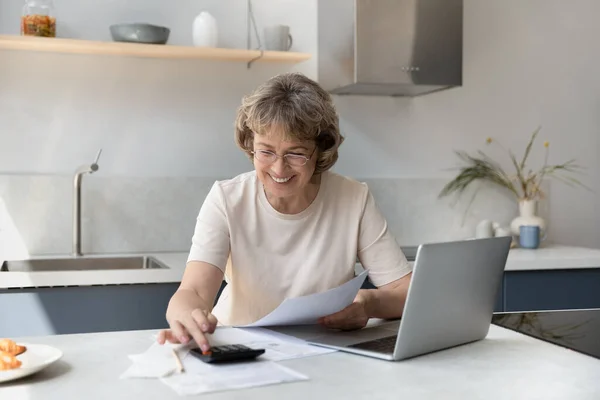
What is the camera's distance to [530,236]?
3566 millimetres

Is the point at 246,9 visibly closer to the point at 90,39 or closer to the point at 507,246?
the point at 90,39

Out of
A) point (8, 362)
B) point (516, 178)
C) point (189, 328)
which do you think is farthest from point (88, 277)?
point (516, 178)

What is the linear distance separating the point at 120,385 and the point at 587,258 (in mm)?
2583

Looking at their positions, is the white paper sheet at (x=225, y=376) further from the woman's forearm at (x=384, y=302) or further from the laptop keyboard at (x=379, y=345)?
the woman's forearm at (x=384, y=302)

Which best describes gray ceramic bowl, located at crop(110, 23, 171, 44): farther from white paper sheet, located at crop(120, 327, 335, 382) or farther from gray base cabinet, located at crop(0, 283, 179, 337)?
white paper sheet, located at crop(120, 327, 335, 382)

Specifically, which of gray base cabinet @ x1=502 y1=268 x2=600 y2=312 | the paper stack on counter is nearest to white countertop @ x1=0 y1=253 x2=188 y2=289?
the paper stack on counter

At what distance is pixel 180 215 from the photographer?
11.1 ft

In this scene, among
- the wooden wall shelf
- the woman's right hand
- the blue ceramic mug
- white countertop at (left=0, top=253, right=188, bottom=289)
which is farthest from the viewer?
the blue ceramic mug

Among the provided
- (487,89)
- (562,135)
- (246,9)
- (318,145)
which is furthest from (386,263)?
(562,135)

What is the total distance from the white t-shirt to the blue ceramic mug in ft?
5.69

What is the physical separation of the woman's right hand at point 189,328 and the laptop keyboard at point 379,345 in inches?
11.5

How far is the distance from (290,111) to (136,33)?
4.89 feet

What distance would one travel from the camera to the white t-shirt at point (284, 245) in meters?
1.97

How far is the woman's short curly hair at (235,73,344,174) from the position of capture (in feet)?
5.98
